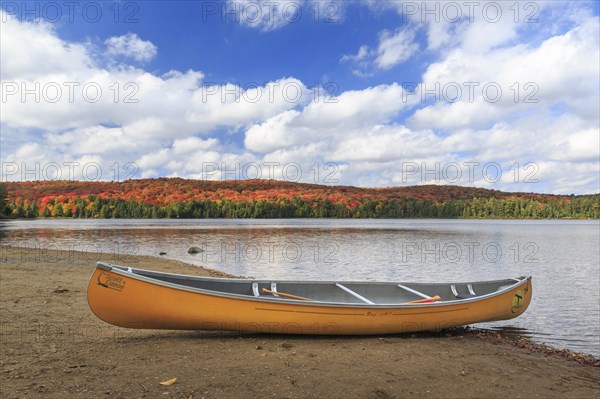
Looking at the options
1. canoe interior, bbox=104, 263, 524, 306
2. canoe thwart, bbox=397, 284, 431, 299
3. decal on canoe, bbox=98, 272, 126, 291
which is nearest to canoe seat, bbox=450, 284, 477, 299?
canoe interior, bbox=104, 263, 524, 306

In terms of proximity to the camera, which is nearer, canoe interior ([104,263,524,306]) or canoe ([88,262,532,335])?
canoe ([88,262,532,335])

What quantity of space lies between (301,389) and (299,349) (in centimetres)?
200

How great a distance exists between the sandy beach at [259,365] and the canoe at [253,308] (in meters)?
0.34

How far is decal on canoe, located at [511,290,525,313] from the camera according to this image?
35.3 ft

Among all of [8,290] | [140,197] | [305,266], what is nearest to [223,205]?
[140,197]

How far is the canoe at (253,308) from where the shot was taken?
7.73 m

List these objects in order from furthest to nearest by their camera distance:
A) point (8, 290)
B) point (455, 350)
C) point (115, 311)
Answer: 1. point (8, 290)
2. point (455, 350)
3. point (115, 311)

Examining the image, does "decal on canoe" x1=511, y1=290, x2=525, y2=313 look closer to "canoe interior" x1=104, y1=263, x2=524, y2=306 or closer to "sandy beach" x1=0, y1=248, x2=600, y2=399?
"canoe interior" x1=104, y1=263, x2=524, y2=306

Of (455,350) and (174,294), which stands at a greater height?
(174,294)

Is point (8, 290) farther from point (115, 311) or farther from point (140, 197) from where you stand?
point (140, 197)

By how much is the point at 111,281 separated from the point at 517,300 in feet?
31.4

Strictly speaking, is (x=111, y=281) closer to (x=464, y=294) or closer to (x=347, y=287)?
(x=347, y=287)

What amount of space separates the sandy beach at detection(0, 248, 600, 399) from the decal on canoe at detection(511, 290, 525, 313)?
47.5 inches

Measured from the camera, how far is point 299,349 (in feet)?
26.4
